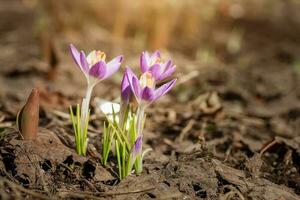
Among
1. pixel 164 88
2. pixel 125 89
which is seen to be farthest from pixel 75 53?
pixel 164 88

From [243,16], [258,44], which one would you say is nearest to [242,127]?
[258,44]

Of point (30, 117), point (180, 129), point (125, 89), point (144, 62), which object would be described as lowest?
point (180, 129)

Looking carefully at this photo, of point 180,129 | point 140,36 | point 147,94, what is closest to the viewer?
point 147,94

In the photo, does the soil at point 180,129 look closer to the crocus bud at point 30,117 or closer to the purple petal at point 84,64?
the crocus bud at point 30,117

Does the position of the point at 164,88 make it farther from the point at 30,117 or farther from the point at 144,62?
the point at 30,117

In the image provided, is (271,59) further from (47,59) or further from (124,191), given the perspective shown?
(124,191)

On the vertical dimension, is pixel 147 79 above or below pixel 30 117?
above
